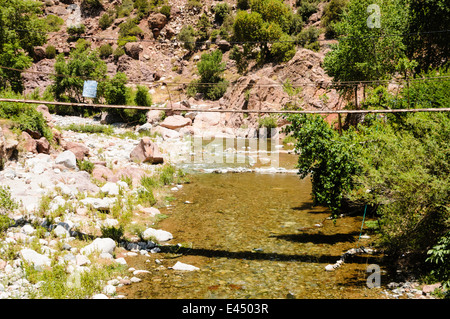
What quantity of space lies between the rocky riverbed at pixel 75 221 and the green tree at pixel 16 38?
26634 mm

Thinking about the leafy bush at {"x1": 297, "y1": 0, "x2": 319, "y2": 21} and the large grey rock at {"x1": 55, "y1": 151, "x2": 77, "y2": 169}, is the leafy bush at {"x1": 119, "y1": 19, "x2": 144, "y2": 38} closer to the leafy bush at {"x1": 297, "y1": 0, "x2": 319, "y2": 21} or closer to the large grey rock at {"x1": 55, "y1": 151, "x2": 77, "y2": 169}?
the leafy bush at {"x1": 297, "y1": 0, "x2": 319, "y2": 21}

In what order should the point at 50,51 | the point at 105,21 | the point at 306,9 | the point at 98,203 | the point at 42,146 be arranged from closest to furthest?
the point at 98,203 → the point at 42,146 → the point at 50,51 → the point at 306,9 → the point at 105,21

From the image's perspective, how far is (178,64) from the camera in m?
61.0

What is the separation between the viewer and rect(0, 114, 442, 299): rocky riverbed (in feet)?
24.4

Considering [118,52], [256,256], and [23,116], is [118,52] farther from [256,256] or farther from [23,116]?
[256,256]

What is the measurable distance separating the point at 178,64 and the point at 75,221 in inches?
2126

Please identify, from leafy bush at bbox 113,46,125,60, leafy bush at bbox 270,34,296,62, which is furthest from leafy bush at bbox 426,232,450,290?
leafy bush at bbox 113,46,125,60

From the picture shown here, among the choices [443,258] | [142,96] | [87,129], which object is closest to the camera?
[443,258]

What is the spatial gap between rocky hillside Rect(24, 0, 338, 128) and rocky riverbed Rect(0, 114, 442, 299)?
20102 mm

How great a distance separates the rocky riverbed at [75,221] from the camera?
743 cm

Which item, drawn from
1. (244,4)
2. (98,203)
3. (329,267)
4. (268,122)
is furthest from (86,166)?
(244,4)

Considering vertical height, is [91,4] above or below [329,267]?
above

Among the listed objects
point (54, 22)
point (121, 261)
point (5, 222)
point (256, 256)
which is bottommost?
point (256, 256)
